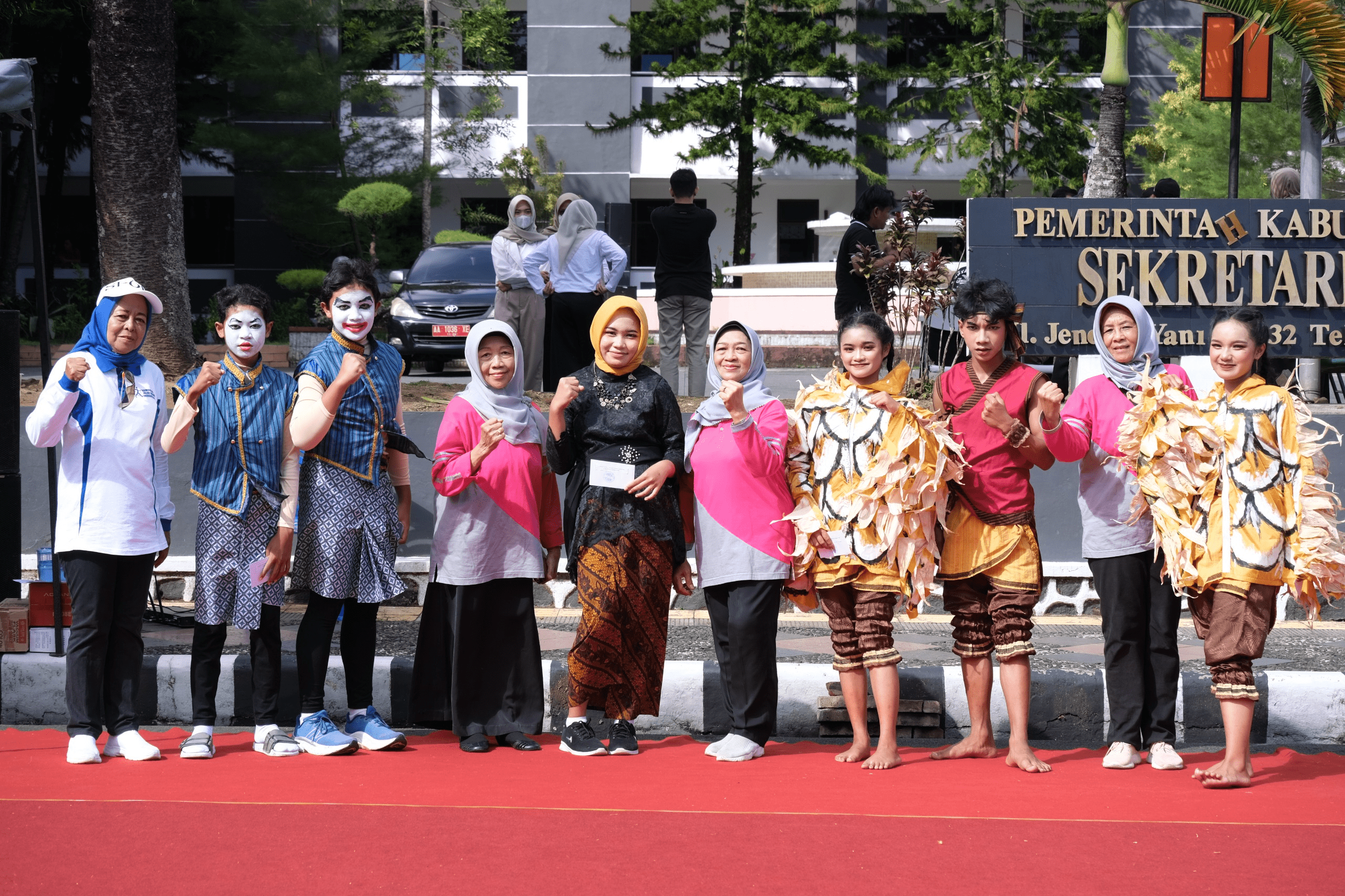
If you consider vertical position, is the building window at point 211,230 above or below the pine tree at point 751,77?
below

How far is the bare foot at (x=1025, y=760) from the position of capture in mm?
5082

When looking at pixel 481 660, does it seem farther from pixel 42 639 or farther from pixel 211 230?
pixel 211 230

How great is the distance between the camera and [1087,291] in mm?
9023

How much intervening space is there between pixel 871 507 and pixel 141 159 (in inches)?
287

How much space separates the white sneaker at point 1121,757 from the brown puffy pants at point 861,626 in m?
0.83

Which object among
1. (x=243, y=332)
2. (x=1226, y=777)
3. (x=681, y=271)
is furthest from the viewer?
(x=681, y=271)

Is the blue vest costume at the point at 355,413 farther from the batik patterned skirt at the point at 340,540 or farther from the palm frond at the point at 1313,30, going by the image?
the palm frond at the point at 1313,30

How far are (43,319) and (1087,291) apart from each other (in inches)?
239

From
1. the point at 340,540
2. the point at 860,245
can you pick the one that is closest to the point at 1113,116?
the point at 860,245

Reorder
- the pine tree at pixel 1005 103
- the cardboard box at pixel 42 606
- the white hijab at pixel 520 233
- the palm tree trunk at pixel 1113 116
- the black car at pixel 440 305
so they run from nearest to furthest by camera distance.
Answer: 1. the cardboard box at pixel 42 606
2. the white hijab at pixel 520 233
3. the palm tree trunk at pixel 1113 116
4. the black car at pixel 440 305
5. the pine tree at pixel 1005 103

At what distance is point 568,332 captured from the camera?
32.0 feet

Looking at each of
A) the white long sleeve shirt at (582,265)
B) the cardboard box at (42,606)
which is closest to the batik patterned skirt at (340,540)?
the cardboard box at (42,606)

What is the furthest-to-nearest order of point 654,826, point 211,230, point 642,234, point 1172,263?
point 211,230
point 642,234
point 1172,263
point 654,826

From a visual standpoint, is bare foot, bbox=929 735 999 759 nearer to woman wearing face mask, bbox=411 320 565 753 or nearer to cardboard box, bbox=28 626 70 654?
woman wearing face mask, bbox=411 320 565 753
